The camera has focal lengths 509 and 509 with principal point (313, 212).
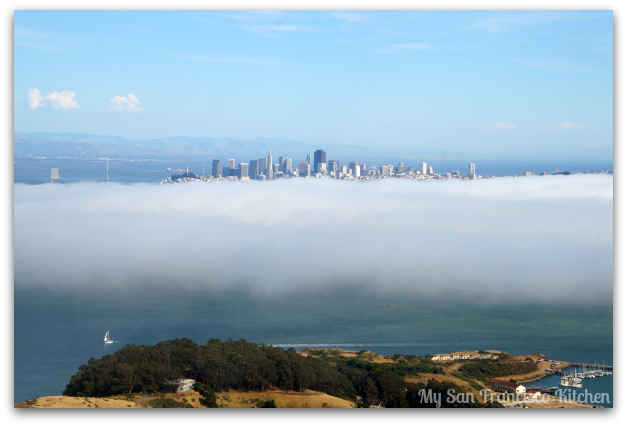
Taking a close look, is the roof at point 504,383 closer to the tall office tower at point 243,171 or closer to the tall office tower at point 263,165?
the tall office tower at point 263,165

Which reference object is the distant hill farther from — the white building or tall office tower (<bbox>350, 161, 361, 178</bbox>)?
the white building

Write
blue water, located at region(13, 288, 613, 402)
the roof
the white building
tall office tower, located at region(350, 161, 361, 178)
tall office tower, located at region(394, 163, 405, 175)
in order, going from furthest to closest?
tall office tower, located at region(394, 163, 405, 175)
tall office tower, located at region(350, 161, 361, 178)
blue water, located at region(13, 288, 613, 402)
the roof
the white building

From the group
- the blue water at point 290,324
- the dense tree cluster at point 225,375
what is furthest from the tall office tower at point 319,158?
the dense tree cluster at point 225,375

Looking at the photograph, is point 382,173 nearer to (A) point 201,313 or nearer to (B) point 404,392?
(A) point 201,313

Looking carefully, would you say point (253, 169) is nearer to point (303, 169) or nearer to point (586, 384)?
point (303, 169)

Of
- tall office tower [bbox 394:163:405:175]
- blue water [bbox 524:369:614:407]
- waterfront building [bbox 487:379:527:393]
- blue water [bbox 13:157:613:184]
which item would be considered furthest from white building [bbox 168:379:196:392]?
tall office tower [bbox 394:163:405:175]
